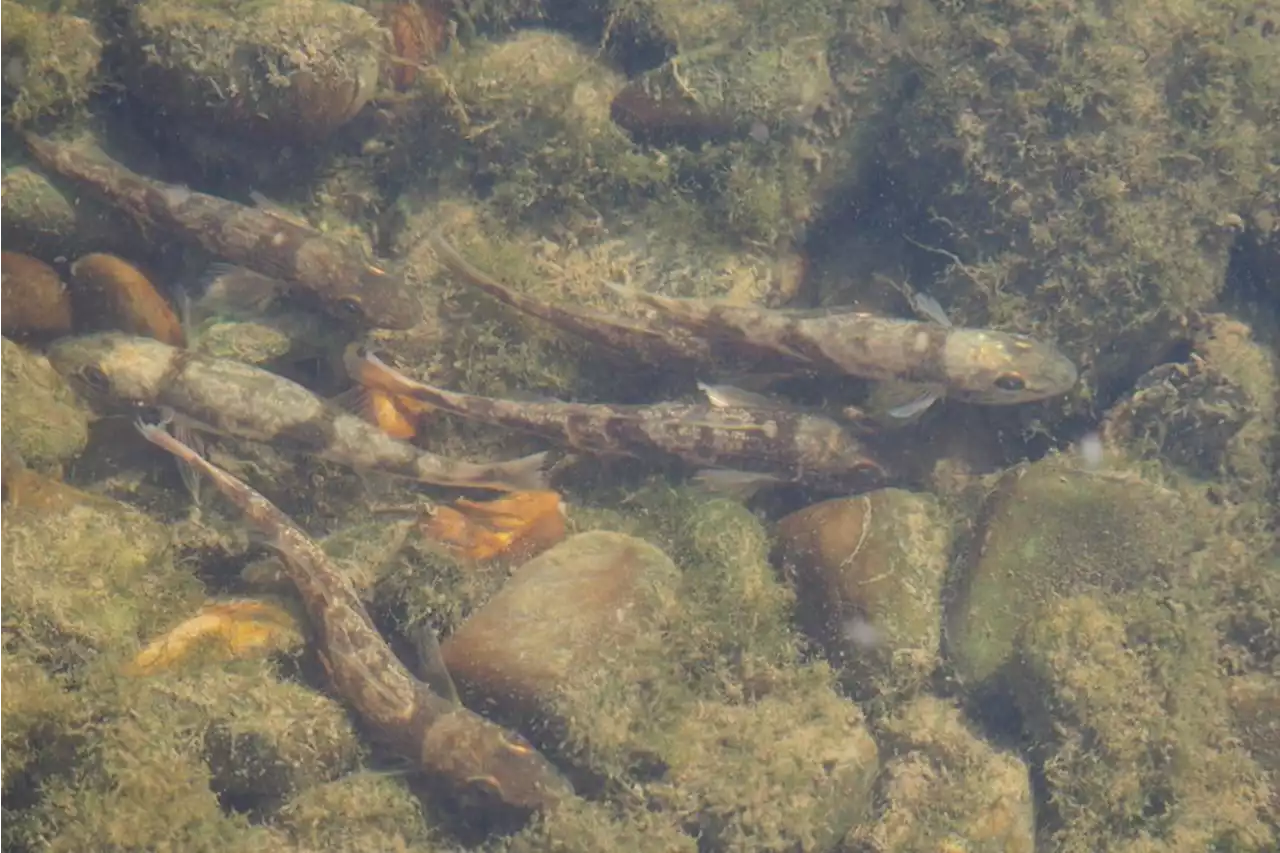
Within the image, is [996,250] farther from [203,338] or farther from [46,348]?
[46,348]

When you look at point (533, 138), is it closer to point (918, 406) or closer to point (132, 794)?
point (918, 406)

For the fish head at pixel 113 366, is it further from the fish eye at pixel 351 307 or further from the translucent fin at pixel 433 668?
the translucent fin at pixel 433 668

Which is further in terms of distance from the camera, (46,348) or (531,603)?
(46,348)

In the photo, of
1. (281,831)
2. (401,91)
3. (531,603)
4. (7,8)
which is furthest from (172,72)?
(281,831)

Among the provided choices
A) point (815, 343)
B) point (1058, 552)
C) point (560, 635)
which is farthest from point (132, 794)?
point (1058, 552)

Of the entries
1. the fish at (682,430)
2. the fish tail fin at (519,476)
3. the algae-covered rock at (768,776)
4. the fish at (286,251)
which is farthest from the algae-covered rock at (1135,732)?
the fish at (286,251)

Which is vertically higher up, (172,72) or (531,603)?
(172,72)
